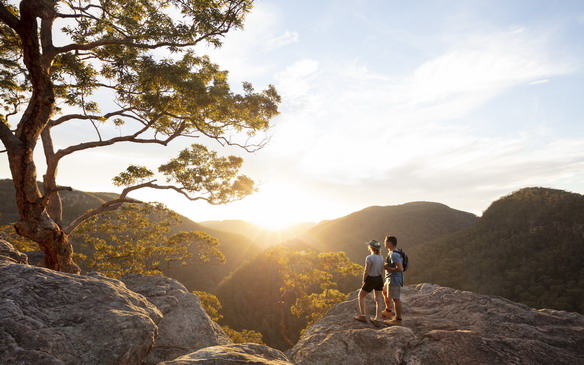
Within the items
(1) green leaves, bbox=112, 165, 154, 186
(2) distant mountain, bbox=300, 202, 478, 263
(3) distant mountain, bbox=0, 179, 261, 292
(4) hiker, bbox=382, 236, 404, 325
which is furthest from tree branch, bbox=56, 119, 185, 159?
(2) distant mountain, bbox=300, 202, 478, 263

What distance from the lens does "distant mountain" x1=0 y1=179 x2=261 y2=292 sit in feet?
200

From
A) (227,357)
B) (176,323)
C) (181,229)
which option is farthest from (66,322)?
(181,229)

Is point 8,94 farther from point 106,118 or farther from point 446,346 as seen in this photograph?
point 446,346

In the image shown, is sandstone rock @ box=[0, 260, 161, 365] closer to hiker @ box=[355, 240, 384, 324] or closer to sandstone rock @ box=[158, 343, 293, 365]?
sandstone rock @ box=[158, 343, 293, 365]

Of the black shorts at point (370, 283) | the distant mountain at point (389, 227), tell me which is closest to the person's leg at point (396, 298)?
the black shorts at point (370, 283)

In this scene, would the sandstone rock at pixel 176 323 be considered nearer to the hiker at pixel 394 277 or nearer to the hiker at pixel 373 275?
the hiker at pixel 373 275

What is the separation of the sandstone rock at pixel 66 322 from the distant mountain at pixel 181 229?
5485cm

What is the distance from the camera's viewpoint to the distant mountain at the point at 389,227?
108125mm

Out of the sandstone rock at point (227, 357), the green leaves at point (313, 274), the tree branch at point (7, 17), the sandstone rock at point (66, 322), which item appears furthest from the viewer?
the green leaves at point (313, 274)

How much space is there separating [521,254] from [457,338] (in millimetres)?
71340

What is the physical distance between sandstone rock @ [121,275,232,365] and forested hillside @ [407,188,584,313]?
5562 centimetres

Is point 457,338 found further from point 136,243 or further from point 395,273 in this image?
point 136,243

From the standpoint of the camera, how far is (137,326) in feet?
15.4

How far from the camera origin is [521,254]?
60.6 m
